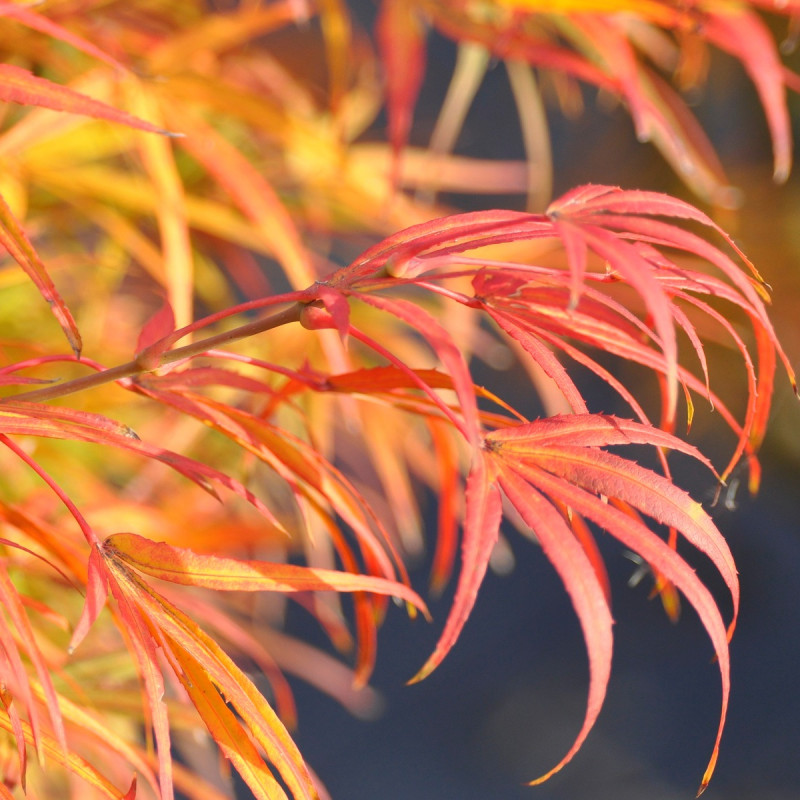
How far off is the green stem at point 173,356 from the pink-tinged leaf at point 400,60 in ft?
0.65

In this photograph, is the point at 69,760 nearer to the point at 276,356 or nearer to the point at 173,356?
the point at 173,356

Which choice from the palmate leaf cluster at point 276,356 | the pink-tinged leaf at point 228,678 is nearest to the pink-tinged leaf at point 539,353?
the palmate leaf cluster at point 276,356

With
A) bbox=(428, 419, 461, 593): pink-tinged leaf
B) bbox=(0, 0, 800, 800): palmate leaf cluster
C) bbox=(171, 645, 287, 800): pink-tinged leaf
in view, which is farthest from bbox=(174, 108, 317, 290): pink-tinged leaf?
bbox=(171, 645, 287, 800): pink-tinged leaf

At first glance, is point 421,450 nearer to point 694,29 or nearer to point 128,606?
point 694,29

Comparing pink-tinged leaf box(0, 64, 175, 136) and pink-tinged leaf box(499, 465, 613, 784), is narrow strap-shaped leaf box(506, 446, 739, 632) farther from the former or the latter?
pink-tinged leaf box(0, 64, 175, 136)

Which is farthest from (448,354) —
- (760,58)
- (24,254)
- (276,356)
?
(276,356)

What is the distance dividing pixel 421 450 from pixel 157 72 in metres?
0.41

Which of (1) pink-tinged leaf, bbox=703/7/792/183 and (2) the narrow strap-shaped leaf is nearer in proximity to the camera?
(2) the narrow strap-shaped leaf

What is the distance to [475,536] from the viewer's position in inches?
7.5

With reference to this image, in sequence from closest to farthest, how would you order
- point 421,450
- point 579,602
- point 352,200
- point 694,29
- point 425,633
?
point 579,602, point 694,29, point 352,200, point 421,450, point 425,633

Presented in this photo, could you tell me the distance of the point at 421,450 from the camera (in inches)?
30.8

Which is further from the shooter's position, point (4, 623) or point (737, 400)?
point (737, 400)

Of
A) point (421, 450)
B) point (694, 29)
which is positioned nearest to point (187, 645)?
point (694, 29)

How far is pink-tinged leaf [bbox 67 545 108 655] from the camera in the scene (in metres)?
0.20
